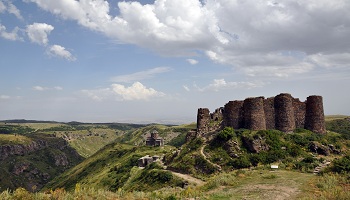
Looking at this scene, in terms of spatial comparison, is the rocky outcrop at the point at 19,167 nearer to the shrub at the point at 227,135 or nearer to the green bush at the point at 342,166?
the shrub at the point at 227,135

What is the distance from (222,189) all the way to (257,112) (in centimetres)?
2638

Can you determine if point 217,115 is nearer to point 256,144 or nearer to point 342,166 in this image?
point 256,144

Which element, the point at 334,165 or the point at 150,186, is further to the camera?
the point at 150,186

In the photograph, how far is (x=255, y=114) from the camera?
46.6 m

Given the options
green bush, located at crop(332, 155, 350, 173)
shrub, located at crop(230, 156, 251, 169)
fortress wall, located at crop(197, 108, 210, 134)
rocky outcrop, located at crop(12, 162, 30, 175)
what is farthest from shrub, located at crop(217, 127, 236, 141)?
rocky outcrop, located at crop(12, 162, 30, 175)

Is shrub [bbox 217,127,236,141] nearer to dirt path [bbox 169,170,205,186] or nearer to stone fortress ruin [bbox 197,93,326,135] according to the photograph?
stone fortress ruin [bbox 197,93,326,135]

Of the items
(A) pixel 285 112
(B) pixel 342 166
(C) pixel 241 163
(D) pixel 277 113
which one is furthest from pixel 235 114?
(B) pixel 342 166

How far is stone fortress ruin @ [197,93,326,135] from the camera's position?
46.9m

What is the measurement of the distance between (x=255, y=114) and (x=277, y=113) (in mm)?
4351

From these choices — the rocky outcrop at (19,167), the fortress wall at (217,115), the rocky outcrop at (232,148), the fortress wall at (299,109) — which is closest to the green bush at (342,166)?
the rocky outcrop at (232,148)

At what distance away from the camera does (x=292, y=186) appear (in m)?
21.5

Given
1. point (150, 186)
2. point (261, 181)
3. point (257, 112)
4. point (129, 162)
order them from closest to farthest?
1. point (261, 181)
2. point (150, 186)
3. point (257, 112)
4. point (129, 162)

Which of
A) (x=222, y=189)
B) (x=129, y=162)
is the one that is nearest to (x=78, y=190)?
(x=222, y=189)

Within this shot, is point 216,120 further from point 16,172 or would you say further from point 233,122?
point 16,172
